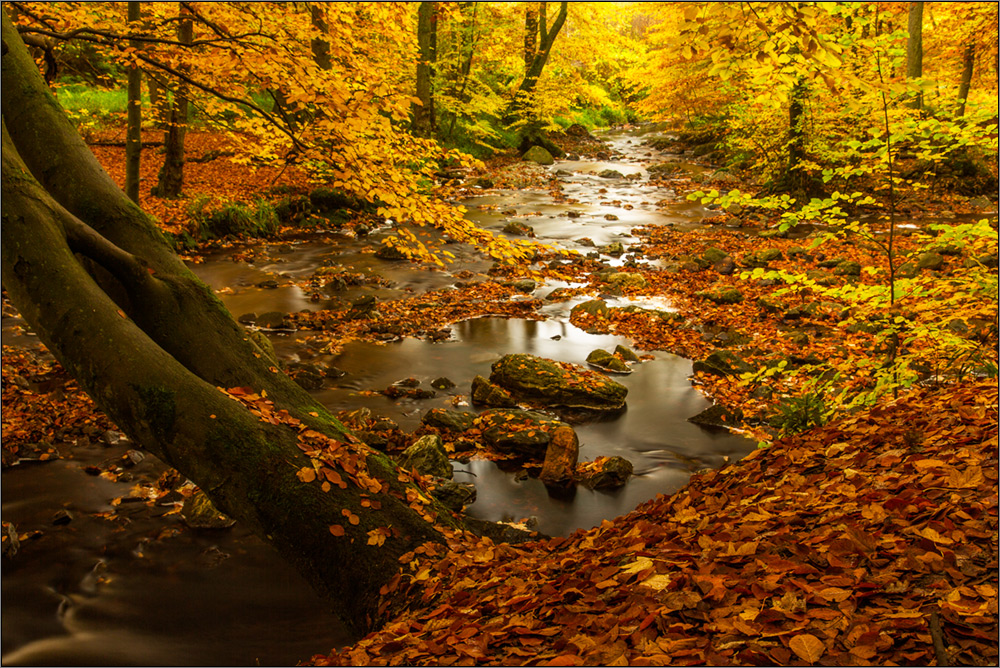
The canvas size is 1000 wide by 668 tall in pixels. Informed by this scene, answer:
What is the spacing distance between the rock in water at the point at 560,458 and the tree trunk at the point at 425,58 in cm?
1711

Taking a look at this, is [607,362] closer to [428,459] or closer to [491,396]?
[491,396]

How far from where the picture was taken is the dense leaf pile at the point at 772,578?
6.84 feet

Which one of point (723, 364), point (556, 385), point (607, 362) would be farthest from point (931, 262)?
point (556, 385)

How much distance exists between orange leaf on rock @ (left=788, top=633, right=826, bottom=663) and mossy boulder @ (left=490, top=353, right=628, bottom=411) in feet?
20.9

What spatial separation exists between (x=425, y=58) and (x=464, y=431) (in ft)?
62.6

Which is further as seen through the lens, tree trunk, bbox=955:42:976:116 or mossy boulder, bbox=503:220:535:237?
tree trunk, bbox=955:42:976:116

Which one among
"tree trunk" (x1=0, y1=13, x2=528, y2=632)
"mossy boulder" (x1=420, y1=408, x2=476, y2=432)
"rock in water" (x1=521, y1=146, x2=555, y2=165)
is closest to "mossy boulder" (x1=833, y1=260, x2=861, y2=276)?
"mossy boulder" (x1=420, y1=408, x2=476, y2=432)

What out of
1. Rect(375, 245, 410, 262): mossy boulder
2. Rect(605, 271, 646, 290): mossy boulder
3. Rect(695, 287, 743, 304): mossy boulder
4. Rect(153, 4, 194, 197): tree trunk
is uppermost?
Rect(153, 4, 194, 197): tree trunk

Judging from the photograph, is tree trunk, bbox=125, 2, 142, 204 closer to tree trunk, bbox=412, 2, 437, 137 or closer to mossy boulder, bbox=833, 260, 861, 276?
tree trunk, bbox=412, 2, 437, 137

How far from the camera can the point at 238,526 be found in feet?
18.3

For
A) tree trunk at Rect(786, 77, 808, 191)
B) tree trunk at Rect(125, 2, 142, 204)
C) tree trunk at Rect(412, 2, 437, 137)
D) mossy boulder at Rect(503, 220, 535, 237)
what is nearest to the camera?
tree trunk at Rect(125, 2, 142, 204)

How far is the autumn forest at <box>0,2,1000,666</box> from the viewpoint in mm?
2588

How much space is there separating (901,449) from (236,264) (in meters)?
13.4

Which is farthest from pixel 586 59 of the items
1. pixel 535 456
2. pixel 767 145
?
pixel 535 456
